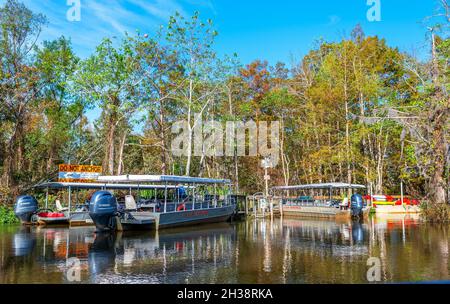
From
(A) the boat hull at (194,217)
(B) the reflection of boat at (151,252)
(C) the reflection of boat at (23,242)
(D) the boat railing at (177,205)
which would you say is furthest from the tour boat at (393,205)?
(C) the reflection of boat at (23,242)

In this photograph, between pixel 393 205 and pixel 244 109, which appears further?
pixel 244 109

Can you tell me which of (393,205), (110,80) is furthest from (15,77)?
(393,205)

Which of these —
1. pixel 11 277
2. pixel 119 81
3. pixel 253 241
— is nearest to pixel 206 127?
pixel 119 81

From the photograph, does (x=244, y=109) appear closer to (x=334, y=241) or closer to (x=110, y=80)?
(x=110, y=80)

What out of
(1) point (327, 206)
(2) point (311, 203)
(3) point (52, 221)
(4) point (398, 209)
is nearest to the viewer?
(3) point (52, 221)

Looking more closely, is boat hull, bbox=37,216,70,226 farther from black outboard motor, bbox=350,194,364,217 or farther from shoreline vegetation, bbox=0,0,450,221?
black outboard motor, bbox=350,194,364,217

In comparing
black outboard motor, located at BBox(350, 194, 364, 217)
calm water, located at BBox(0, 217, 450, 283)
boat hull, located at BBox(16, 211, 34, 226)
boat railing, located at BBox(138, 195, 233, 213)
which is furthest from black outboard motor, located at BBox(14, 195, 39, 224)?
black outboard motor, located at BBox(350, 194, 364, 217)

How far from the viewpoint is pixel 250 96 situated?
49.1m

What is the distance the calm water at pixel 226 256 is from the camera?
10203mm

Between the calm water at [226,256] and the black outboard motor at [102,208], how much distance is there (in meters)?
0.82

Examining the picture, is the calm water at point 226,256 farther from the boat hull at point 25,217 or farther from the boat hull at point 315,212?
the boat hull at point 315,212

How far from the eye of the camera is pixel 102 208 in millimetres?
19172

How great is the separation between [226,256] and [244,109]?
1205 inches

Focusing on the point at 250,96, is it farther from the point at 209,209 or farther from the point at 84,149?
the point at 209,209
